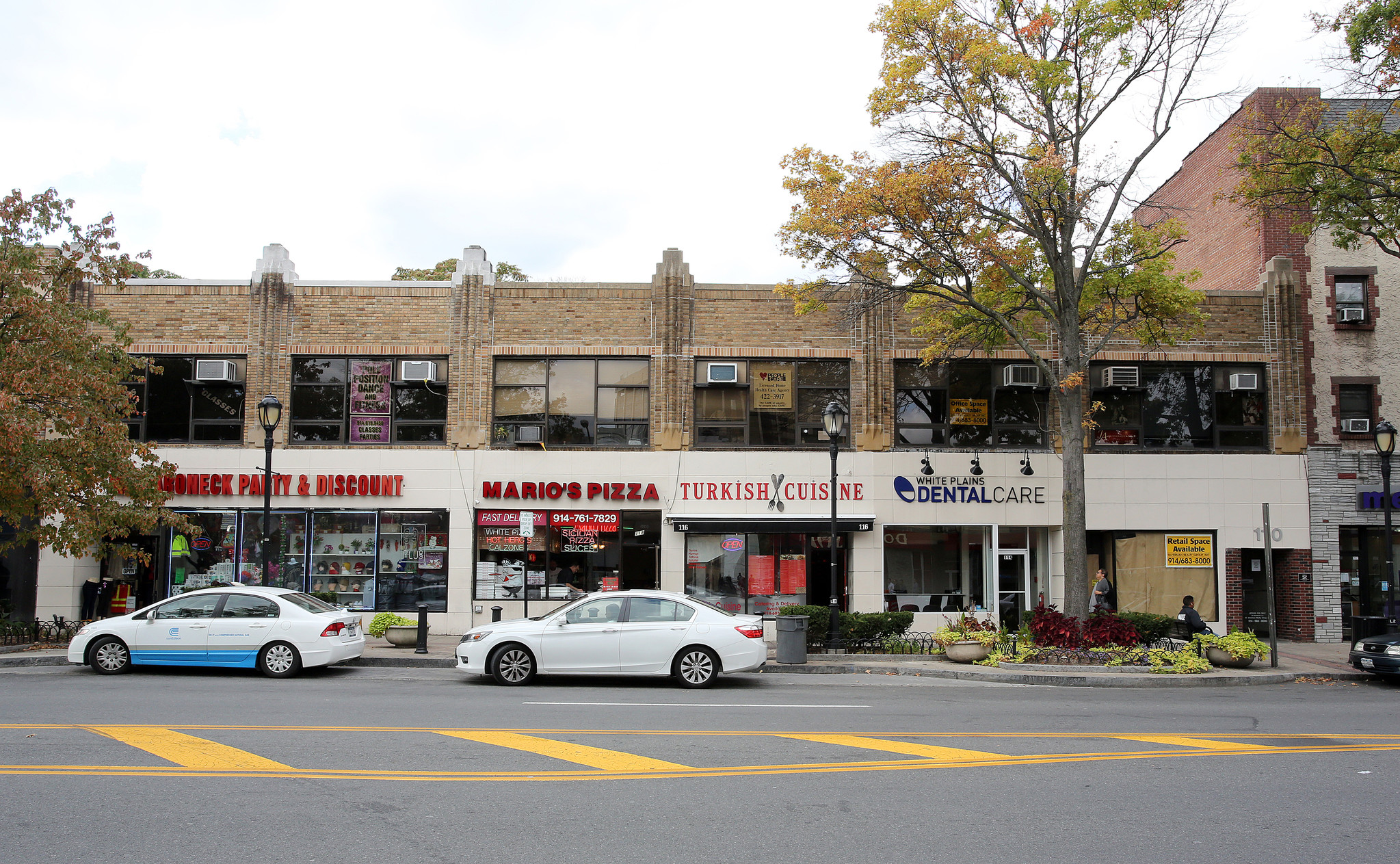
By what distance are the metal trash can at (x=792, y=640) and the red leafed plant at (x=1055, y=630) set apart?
4175mm

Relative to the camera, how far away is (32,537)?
17.8 metres

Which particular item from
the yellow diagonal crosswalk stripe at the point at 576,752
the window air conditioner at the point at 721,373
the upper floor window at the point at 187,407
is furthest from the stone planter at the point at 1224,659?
the upper floor window at the point at 187,407

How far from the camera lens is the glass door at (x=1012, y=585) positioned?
2184 cm

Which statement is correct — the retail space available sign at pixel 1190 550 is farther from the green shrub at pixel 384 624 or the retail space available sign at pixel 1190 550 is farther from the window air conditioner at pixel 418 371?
the window air conditioner at pixel 418 371

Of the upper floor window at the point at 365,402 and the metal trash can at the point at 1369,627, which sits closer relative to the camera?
the metal trash can at the point at 1369,627

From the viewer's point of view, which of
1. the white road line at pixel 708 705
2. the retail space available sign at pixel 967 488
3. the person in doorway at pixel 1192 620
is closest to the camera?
the white road line at pixel 708 705

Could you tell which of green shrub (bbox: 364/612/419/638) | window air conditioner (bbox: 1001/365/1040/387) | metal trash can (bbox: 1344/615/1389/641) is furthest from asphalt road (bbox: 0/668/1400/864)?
window air conditioner (bbox: 1001/365/1040/387)

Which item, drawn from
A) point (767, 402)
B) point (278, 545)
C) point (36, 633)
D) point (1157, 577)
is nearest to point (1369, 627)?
point (1157, 577)

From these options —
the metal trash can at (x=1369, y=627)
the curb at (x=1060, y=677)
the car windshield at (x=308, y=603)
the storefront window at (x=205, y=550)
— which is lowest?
the curb at (x=1060, y=677)

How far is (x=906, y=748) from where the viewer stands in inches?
350

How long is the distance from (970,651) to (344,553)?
44.3ft

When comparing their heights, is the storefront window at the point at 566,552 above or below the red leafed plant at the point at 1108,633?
above

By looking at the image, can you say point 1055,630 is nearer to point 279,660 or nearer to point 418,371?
point 279,660

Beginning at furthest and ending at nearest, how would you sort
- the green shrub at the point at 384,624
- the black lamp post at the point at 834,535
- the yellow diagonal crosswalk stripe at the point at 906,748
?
the green shrub at the point at 384,624
the black lamp post at the point at 834,535
the yellow diagonal crosswalk stripe at the point at 906,748
